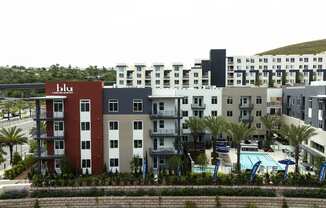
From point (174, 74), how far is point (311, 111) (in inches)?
1772

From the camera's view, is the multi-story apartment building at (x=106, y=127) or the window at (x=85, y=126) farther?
the window at (x=85, y=126)

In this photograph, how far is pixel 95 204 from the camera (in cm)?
3045

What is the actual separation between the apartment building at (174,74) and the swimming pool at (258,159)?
38341mm

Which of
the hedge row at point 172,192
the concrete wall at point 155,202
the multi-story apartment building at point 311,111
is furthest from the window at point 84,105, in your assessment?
the multi-story apartment building at point 311,111

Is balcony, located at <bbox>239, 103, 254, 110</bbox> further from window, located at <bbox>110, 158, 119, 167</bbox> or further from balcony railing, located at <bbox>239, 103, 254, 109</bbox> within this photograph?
window, located at <bbox>110, 158, 119, 167</bbox>

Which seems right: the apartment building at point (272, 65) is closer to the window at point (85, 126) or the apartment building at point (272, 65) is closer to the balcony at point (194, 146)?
the balcony at point (194, 146)

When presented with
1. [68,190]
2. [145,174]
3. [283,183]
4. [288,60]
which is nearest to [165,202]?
[145,174]

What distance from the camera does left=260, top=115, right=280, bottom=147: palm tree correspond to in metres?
50.0

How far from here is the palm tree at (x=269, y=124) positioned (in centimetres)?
5000

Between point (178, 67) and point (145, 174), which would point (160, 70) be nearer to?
point (178, 67)

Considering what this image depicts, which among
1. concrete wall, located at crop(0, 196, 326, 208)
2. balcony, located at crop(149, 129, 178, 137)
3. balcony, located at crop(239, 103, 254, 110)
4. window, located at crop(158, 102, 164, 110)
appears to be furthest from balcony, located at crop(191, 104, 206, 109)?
concrete wall, located at crop(0, 196, 326, 208)

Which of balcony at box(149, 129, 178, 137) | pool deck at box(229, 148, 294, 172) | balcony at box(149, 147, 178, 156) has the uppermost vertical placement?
balcony at box(149, 129, 178, 137)

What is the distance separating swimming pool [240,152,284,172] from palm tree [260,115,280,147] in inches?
192

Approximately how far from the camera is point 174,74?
84375 millimetres
